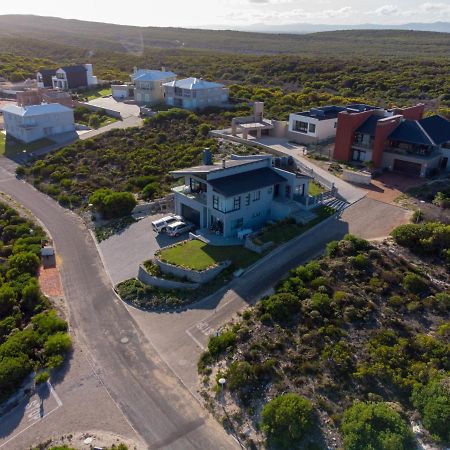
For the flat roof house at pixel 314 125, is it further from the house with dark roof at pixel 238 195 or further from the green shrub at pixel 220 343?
the green shrub at pixel 220 343

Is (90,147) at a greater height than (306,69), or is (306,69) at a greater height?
(306,69)

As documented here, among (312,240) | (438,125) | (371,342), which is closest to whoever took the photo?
(371,342)

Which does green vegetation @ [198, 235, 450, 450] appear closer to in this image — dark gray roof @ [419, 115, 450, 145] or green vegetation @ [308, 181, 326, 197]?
green vegetation @ [308, 181, 326, 197]

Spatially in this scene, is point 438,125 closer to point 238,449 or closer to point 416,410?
point 416,410

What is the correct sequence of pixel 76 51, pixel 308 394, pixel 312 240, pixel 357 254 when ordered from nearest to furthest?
pixel 308 394 → pixel 357 254 → pixel 312 240 → pixel 76 51

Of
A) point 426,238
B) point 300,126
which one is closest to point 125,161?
point 300,126

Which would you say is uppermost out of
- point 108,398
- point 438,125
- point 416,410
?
point 438,125

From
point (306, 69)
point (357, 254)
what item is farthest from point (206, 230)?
point (306, 69)

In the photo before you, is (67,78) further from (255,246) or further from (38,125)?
(255,246)
